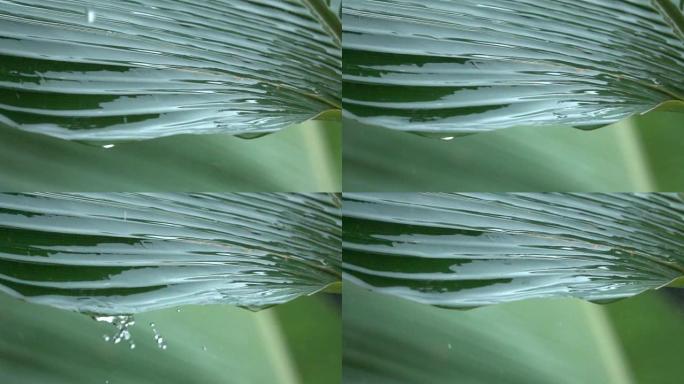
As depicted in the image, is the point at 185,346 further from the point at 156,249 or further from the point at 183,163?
the point at 183,163

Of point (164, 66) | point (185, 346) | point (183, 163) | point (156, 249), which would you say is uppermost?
point (164, 66)

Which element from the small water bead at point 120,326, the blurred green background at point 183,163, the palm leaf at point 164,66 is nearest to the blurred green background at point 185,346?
the small water bead at point 120,326

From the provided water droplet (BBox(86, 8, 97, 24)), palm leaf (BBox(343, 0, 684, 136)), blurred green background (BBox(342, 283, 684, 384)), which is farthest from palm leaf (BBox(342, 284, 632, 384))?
water droplet (BBox(86, 8, 97, 24))

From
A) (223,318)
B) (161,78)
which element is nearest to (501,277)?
(223,318)

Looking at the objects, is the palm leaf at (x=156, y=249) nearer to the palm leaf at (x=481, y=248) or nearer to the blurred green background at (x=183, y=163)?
the blurred green background at (x=183, y=163)

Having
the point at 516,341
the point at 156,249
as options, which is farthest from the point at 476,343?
the point at 156,249

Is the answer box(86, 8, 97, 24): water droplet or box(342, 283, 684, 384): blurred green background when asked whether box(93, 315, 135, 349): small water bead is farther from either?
box(86, 8, 97, 24): water droplet
